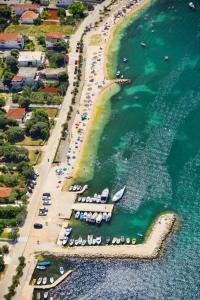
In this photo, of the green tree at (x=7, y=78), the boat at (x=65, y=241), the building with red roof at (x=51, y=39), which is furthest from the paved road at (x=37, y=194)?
the green tree at (x=7, y=78)

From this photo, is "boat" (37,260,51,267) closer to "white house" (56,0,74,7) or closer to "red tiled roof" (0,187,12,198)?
"red tiled roof" (0,187,12,198)

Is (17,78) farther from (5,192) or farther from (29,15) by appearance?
(5,192)

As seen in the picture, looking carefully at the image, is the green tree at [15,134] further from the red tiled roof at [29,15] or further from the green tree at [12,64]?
the red tiled roof at [29,15]

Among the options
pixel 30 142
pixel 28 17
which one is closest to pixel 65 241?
pixel 30 142

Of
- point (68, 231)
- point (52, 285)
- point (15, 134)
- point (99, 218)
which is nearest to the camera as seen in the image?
point (52, 285)

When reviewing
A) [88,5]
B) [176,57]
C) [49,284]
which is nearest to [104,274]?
[49,284]

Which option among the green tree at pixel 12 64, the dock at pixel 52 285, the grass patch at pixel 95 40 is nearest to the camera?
the dock at pixel 52 285

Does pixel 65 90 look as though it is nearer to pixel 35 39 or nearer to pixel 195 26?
pixel 35 39
